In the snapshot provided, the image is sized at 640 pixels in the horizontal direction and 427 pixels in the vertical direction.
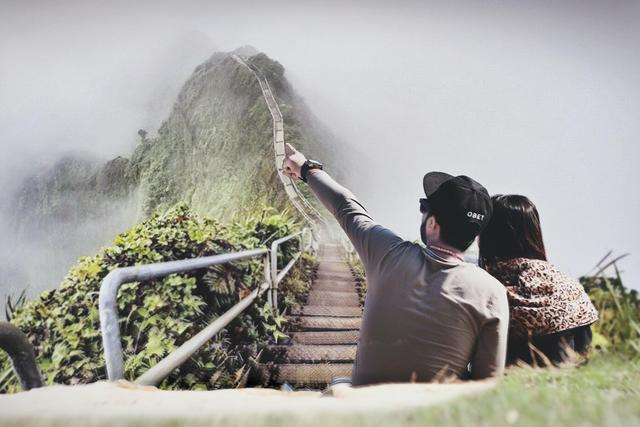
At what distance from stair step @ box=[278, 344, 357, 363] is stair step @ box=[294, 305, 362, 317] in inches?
5.7

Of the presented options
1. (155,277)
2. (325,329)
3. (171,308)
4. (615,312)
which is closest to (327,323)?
(325,329)

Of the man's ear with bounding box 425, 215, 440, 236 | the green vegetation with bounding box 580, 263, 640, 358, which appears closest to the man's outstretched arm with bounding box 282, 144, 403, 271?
the man's ear with bounding box 425, 215, 440, 236

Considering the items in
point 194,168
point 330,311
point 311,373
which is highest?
point 194,168

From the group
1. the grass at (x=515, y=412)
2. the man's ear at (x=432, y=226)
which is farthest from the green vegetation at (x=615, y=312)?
the man's ear at (x=432, y=226)

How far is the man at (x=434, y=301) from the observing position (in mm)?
1517

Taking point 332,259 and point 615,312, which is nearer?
point 615,312

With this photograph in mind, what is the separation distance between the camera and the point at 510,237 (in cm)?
192

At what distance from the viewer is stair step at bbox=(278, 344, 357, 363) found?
2.26 m

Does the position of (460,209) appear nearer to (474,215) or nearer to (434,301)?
(474,215)

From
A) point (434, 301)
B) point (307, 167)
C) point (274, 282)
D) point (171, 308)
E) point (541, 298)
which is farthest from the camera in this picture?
point (274, 282)

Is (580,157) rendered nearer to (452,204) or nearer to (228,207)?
(452,204)

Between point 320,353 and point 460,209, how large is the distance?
40.1 inches

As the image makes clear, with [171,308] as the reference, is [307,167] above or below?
above

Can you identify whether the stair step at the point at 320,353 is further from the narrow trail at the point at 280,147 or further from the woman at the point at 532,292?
the woman at the point at 532,292
